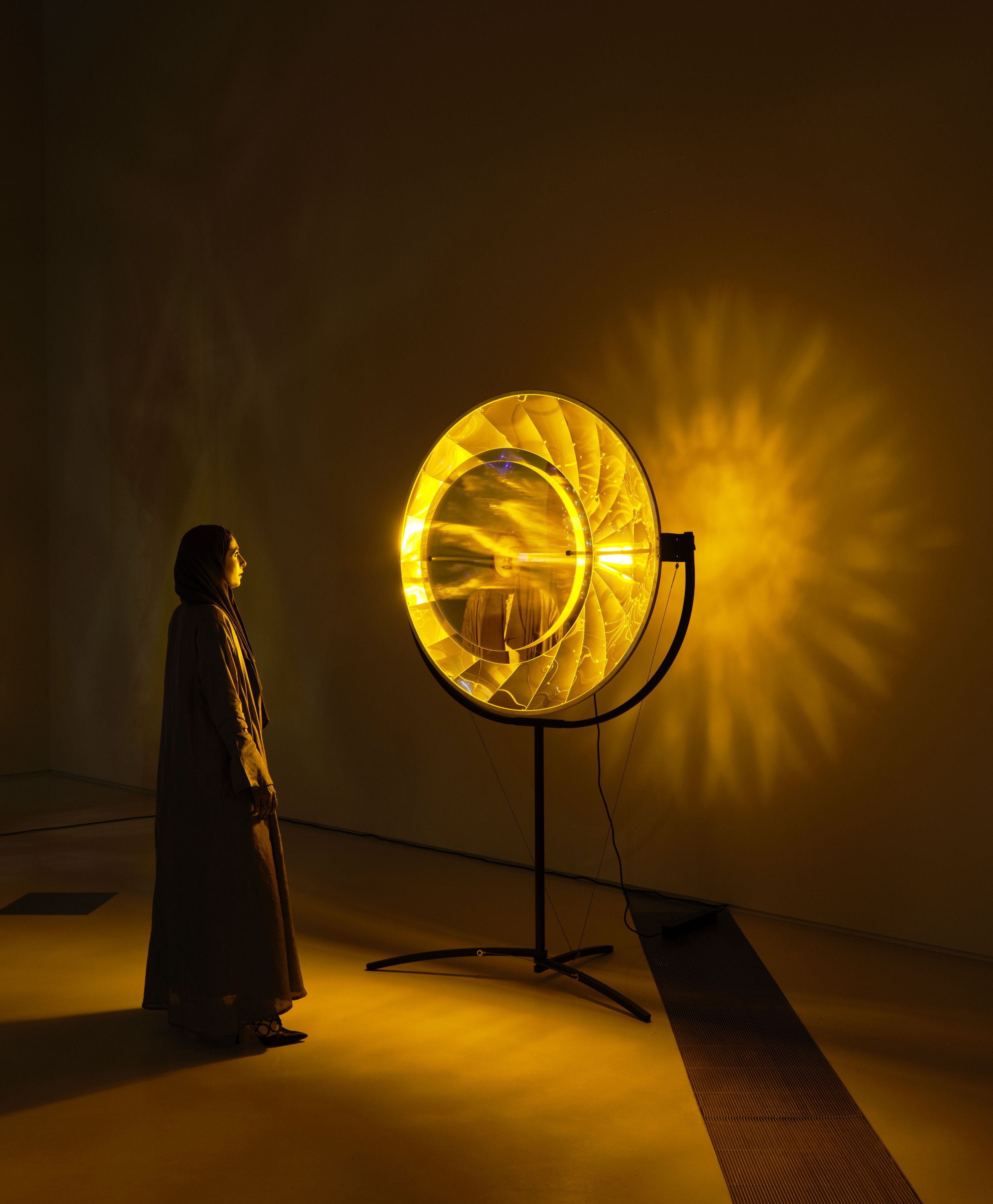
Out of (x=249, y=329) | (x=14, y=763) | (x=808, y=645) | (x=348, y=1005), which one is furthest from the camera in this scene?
(x=14, y=763)

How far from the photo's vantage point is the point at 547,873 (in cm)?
491

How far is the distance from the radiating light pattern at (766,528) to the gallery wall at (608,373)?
0.04 feet

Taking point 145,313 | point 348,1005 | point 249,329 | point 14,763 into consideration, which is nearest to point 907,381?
point 348,1005

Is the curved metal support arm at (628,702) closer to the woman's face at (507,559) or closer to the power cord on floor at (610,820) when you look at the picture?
the woman's face at (507,559)

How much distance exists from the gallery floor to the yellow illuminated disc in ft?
3.26

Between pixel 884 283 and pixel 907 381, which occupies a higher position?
pixel 884 283

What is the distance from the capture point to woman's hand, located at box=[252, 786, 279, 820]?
2.84 m

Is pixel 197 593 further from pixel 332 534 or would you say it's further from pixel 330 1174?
pixel 332 534

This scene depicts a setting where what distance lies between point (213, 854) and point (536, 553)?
50.2 inches

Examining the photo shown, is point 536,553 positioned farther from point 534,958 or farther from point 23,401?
point 23,401

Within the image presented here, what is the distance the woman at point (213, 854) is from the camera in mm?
2818

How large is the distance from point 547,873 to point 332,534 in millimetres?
2212

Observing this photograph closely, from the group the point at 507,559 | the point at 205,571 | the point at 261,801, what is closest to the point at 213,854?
the point at 261,801

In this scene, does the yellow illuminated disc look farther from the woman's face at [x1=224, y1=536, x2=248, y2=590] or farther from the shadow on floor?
the shadow on floor
